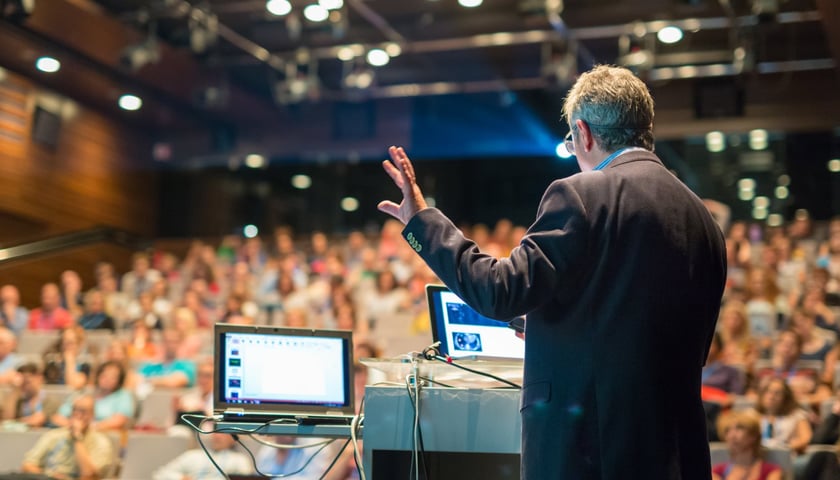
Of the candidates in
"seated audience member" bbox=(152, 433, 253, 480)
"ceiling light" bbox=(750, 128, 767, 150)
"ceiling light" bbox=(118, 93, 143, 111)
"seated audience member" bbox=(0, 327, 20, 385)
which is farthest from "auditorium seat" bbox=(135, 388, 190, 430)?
"ceiling light" bbox=(750, 128, 767, 150)

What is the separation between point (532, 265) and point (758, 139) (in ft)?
28.8

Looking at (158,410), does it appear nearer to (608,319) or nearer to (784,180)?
(608,319)

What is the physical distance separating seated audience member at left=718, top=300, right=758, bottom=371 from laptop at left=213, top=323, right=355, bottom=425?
11.1ft

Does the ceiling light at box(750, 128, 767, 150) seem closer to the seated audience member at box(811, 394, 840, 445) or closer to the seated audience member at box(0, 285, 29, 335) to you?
the seated audience member at box(811, 394, 840, 445)

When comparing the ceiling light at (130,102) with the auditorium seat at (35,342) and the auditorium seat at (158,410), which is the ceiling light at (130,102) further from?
the auditorium seat at (158,410)

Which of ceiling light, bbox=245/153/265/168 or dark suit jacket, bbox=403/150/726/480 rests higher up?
ceiling light, bbox=245/153/265/168

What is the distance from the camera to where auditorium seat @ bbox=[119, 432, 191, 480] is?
14.9 ft

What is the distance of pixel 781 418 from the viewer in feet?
15.3

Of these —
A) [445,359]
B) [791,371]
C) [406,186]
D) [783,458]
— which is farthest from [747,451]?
[406,186]

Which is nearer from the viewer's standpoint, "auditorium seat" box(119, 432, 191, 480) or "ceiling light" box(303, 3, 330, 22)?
"auditorium seat" box(119, 432, 191, 480)

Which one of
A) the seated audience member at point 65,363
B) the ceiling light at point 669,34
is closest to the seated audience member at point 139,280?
the seated audience member at point 65,363

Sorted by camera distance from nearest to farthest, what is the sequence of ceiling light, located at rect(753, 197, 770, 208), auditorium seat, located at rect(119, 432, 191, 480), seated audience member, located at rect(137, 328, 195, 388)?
auditorium seat, located at rect(119, 432, 191, 480)
seated audience member, located at rect(137, 328, 195, 388)
ceiling light, located at rect(753, 197, 770, 208)

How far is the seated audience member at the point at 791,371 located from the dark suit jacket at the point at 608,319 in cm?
380

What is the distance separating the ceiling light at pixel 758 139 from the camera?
9.62 meters
